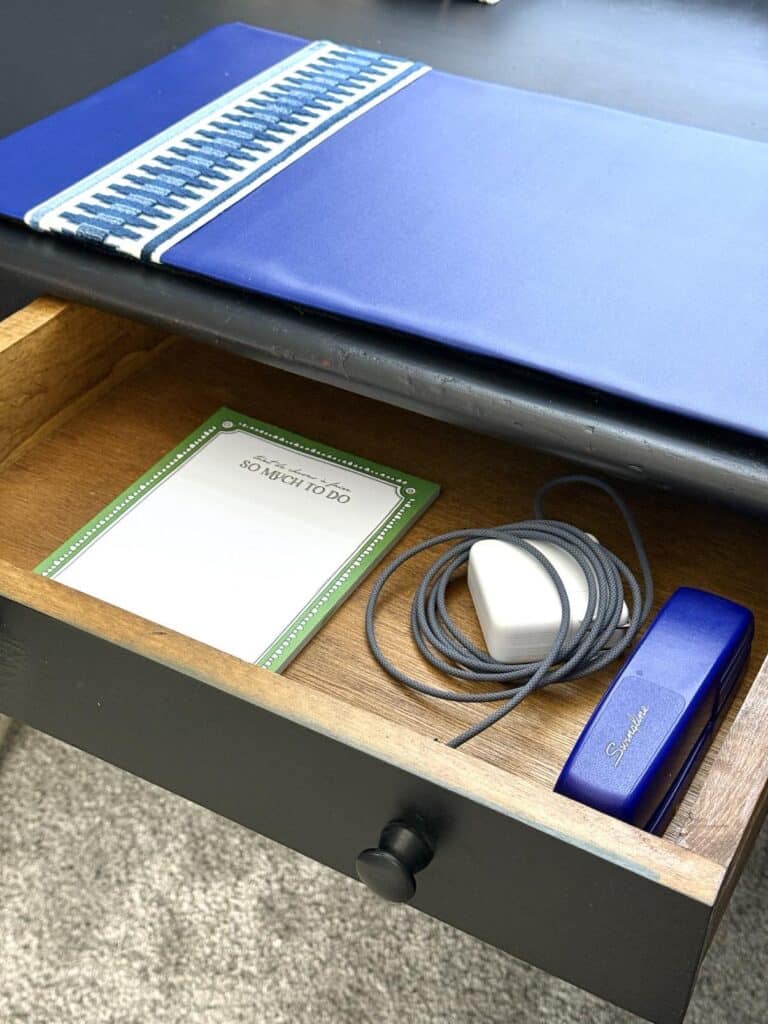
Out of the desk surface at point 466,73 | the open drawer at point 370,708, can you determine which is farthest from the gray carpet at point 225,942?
the desk surface at point 466,73

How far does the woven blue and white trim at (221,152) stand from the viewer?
71 cm

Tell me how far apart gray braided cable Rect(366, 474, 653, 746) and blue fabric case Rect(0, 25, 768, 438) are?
0.35 ft

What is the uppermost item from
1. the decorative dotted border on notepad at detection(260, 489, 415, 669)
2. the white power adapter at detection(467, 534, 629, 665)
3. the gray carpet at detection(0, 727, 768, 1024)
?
the white power adapter at detection(467, 534, 629, 665)

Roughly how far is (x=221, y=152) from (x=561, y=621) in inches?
16.1

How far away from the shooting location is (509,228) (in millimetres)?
703

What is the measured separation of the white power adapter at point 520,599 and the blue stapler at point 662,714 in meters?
0.05

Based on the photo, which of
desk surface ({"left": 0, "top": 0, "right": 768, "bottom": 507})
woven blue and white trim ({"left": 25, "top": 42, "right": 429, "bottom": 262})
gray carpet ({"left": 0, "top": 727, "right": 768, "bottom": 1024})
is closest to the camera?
desk surface ({"left": 0, "top": 0, "right": 768, "bottom": 507})

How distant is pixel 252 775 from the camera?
54 cm

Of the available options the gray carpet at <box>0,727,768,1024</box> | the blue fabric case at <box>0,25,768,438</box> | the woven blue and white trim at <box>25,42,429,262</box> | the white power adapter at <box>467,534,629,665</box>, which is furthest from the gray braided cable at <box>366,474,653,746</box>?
the gray carpet at <box>0,727,768,1024</box>

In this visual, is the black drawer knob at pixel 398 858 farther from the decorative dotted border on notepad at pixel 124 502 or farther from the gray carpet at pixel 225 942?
the gray carpet at pixel 225 942

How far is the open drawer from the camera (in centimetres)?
46

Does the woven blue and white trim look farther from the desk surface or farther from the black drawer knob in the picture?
the black drawer knob

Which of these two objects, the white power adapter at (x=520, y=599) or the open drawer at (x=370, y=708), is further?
the white power adapter at (x=520, y=599)

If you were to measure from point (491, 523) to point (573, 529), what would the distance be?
2.9 inches
